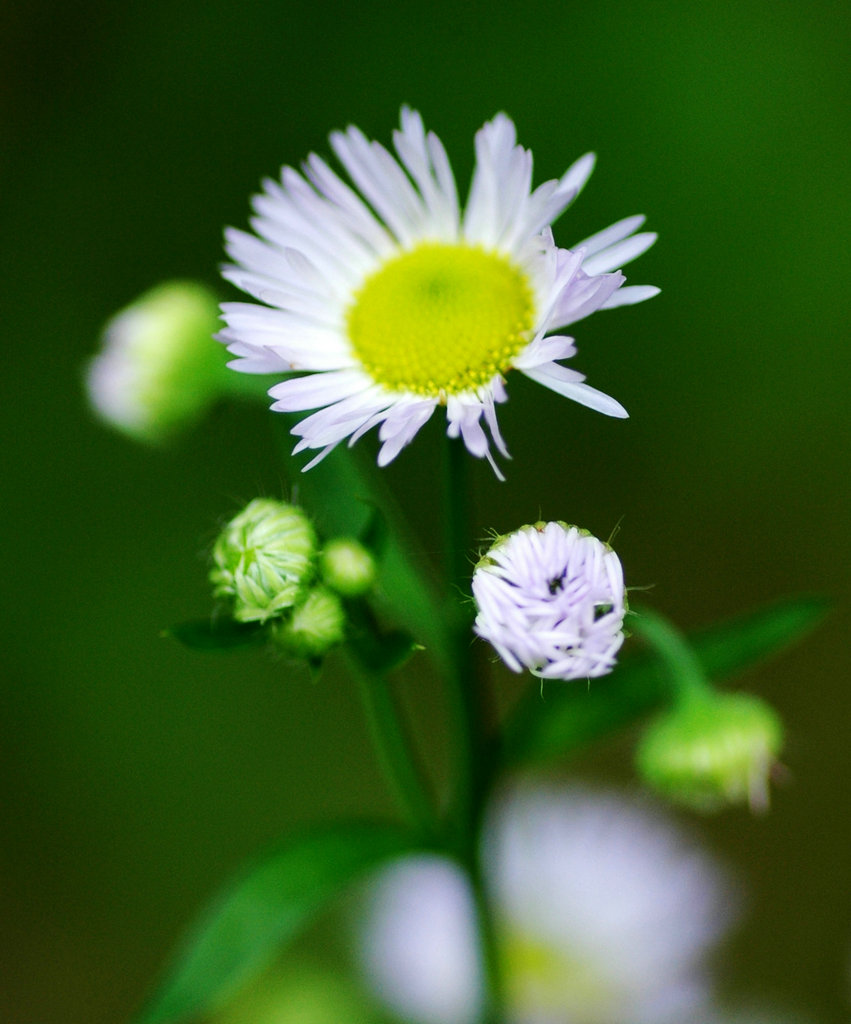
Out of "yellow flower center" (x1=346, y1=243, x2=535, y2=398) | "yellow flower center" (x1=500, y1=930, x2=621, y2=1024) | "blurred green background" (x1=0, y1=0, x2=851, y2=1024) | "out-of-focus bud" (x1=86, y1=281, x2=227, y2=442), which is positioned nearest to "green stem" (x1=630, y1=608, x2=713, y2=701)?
"yellow flower center" (x1=346, y1=243, x2=535, y2=398)

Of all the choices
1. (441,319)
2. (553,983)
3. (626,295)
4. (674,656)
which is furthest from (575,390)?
(553,983)

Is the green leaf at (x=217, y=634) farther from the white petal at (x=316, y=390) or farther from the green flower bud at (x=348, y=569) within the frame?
the white petal at (x=316, y=390)

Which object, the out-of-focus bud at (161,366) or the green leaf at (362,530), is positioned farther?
the out-of-focus bud at (161,366)

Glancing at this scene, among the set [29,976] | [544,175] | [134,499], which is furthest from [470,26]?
[29,976]

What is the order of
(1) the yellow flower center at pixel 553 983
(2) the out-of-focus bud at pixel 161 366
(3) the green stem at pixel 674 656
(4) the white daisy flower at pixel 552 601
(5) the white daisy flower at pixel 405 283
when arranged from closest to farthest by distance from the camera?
A: (4) the white daisy flower at pixel 552 601, (5) the white daisy flower at pixel 405 283, (3) the green stem at pixel 674 656, (2) the out-of-focus bud at pixel 161 366, (1) the yellow flower center at pixel 553 983

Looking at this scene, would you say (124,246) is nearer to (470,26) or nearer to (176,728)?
(470,26)

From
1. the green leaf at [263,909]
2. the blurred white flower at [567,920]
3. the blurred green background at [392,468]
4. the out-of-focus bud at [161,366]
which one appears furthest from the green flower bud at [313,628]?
the blurred green background at [392,468]
